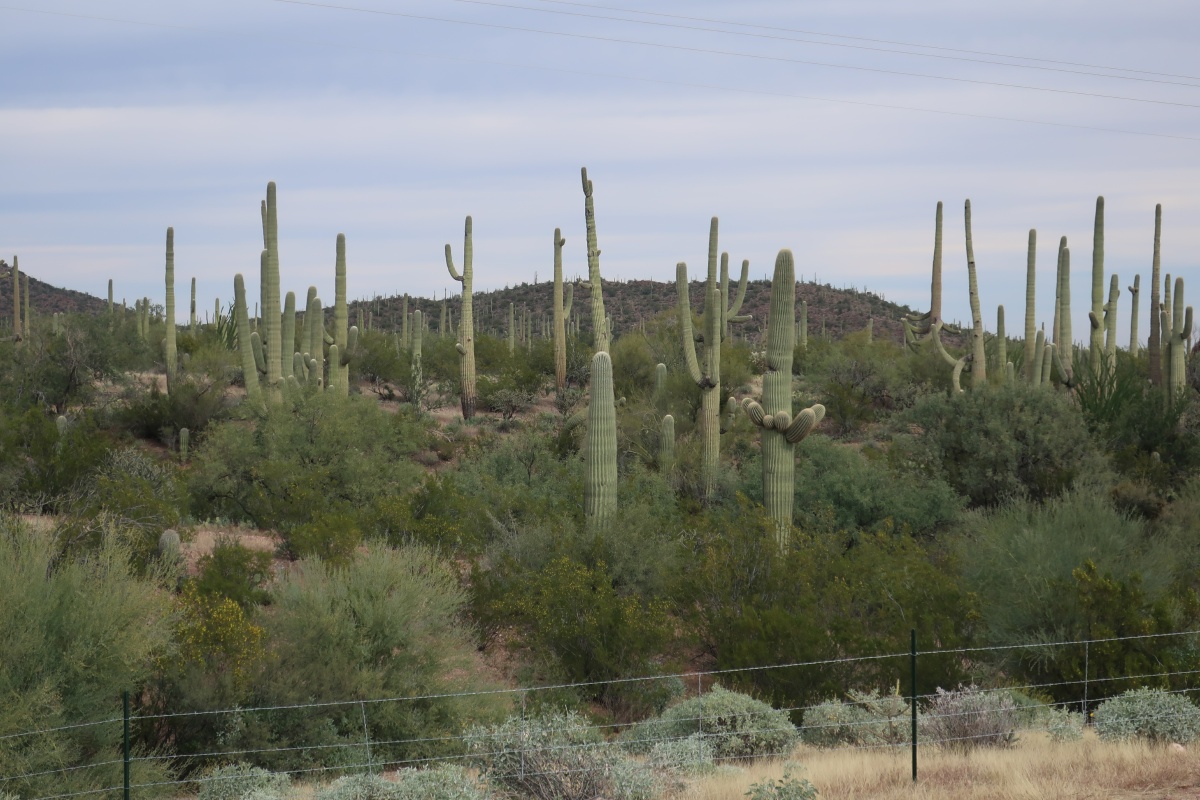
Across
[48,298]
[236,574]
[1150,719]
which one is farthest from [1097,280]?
[48,298]

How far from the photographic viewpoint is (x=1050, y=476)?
90.9ft

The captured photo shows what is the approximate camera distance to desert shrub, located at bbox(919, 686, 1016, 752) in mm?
12922

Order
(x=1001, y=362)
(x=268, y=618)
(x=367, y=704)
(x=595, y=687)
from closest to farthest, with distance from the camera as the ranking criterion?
(x=367, y=704) → (x=268, y=618) → (x=595, y=687) → (x=1001, y=362)

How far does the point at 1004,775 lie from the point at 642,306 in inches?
3322

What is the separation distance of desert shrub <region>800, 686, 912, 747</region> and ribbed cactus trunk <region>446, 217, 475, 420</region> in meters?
25.6

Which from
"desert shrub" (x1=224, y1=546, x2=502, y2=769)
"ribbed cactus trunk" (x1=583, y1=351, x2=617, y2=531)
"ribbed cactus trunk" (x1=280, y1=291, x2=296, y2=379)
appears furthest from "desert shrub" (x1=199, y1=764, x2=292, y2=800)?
"ribbed cactus trunk" (x1=280, y1=291, x2=296, y2=379)

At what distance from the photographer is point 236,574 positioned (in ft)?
61.0

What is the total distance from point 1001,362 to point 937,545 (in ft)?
48.8

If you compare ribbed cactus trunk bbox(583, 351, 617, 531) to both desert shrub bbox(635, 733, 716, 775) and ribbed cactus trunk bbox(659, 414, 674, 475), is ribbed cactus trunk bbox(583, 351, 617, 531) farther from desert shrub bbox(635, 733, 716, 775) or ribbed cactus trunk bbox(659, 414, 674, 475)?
desert shrub bbox(635, 733, 716, 775)

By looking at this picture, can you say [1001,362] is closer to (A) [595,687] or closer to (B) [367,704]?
(A) [595,687]

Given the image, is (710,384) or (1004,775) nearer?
(1004,775)

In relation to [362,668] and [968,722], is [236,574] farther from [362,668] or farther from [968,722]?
[968,722]

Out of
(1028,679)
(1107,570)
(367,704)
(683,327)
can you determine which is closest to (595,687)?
(367,704)

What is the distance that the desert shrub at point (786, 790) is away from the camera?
10.1m
